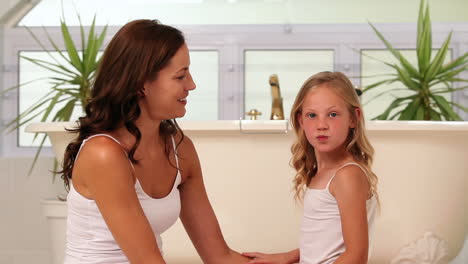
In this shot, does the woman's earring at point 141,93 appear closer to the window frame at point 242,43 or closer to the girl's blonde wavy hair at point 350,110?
the girl's blonde wavy hair at point 350,110

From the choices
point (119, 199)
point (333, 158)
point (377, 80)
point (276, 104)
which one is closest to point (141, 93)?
point (119, 199)

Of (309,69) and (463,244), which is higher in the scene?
(309,69)

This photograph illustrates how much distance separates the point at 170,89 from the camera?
1.34 metres

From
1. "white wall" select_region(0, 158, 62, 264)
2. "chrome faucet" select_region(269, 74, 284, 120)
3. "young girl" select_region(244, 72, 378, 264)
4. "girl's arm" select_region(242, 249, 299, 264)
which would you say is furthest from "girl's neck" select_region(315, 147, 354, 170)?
"white wall" select_region(0, 158, 62, 264)

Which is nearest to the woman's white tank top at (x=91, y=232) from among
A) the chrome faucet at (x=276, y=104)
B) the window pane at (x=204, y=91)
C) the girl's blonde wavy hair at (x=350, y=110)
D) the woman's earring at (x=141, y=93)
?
the woman's earring at (x=141, y=93)

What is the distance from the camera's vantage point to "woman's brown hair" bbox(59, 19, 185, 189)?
1.28 m

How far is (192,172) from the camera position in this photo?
1.56 metres

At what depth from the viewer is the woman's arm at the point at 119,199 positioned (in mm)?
1247

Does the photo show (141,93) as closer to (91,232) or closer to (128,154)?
(128,154)

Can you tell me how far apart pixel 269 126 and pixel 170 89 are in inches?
37.7

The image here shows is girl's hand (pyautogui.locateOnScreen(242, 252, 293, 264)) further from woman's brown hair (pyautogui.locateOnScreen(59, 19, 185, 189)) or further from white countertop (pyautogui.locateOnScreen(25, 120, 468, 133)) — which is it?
white countertop (pyautogui.locateOnScreen(25, 120, 468, 133))

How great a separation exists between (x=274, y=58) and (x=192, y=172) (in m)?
1.91

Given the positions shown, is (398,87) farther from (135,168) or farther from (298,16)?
(135,168)

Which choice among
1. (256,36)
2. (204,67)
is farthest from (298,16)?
(204,67)
